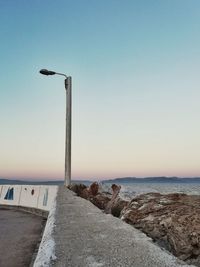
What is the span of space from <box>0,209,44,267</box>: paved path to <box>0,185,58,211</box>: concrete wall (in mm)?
2077

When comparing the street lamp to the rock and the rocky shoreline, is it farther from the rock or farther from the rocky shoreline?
the rock

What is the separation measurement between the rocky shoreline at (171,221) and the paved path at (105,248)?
527 mm

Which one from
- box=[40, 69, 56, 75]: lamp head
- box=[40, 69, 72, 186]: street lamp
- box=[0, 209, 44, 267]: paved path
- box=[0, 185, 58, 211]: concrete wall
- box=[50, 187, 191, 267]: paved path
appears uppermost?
box=[40, 69, 56, 75]: lamp head

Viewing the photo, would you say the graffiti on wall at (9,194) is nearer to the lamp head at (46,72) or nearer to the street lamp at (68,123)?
the street lamp at (68,123)

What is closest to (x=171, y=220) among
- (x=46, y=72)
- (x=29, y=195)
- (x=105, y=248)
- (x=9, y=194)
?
(x=105, y=248)

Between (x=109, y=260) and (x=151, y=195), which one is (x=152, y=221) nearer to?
(x=151, y=195)

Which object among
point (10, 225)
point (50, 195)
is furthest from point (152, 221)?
point (50, 195)

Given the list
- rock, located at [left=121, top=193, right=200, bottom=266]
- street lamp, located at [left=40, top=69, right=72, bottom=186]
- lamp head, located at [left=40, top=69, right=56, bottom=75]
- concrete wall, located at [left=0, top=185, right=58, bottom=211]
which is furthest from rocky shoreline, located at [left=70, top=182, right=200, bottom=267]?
lamp head, located at [left=40, top=69, right=56, bottom=75]

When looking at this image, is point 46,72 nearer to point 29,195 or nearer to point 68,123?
point 68,123

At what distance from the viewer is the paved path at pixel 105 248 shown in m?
3.70

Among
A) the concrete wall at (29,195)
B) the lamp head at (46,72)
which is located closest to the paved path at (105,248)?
the concrete wall at (29,195)

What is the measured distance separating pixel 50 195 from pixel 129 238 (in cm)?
1426

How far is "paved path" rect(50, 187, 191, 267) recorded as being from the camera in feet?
12.1

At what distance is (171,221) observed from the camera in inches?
237
